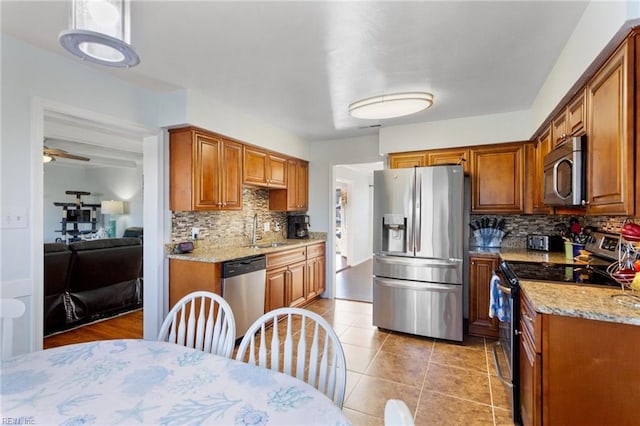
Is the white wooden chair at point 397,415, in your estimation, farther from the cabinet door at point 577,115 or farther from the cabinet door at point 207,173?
the cabinet door at point 207,173

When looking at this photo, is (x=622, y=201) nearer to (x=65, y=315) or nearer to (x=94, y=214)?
(x=65, y=315)

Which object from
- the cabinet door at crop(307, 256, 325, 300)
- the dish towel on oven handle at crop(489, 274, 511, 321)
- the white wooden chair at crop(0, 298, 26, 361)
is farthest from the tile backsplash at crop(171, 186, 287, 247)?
the dish towel on oven handle at crop(489, 274, 511, 321)

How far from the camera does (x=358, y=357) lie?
284 cm

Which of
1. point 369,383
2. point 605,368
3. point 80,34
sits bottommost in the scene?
point 369,383

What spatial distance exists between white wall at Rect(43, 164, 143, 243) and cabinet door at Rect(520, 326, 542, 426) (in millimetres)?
7606

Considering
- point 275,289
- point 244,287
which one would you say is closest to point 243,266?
point 244,287

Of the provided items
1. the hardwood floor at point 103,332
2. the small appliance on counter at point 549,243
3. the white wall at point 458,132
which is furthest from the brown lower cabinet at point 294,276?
the small appliance on counter at point 549,243

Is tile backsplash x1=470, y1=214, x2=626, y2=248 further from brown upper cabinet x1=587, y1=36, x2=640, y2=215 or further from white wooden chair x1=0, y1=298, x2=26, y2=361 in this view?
white wooden chair x1=0, y1=298, x2=26, y2=361

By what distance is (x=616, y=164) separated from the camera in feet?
4.86

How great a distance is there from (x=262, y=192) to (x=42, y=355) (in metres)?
3.34

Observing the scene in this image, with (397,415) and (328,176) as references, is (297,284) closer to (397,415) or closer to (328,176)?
(328,176)

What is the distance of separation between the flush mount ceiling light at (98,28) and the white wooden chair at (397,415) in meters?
1.24

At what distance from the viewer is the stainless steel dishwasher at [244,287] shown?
2.90m

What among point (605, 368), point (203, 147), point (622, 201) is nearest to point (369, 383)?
point (605, 368)
